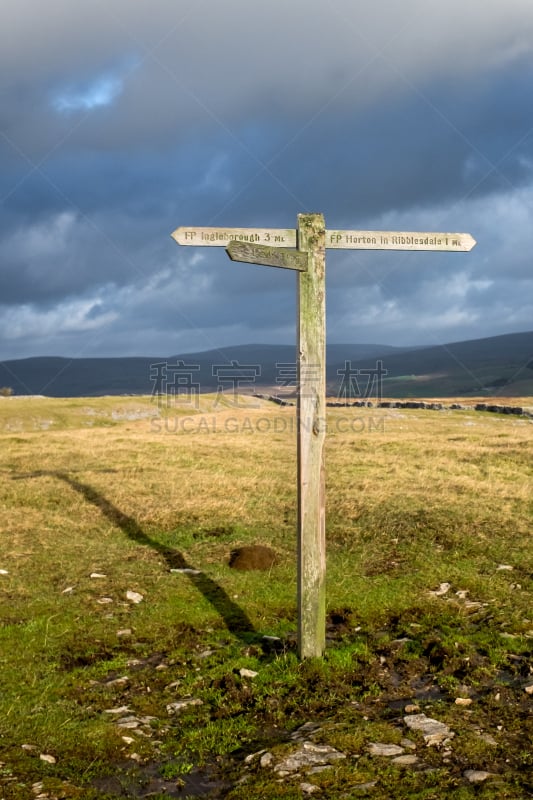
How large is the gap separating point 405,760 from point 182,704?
3159 mm

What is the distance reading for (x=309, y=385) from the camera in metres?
8.63

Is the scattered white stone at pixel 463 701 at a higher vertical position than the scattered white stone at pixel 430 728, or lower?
lower

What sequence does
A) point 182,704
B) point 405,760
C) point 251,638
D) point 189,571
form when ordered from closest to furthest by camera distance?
point 405,760, point 182,704, point 251,638, point 189,571

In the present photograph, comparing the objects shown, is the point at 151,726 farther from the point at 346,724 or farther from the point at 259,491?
the point at 259,491

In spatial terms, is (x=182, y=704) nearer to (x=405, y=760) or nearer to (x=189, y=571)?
(x=405, y=760)

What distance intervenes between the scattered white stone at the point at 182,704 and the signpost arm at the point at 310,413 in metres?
1.67

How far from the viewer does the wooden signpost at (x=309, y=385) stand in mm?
8625

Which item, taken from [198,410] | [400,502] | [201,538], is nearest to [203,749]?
[201,538]

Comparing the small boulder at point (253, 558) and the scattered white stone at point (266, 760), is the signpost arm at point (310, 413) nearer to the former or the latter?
the scattered white stone at point (266, 760)

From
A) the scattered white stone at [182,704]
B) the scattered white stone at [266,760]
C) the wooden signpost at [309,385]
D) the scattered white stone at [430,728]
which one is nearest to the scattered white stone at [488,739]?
the scattered white stone at [430,728]

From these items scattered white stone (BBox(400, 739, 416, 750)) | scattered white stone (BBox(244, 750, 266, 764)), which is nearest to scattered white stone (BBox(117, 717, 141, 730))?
scattered white stone (BBox(244, 750, 266, 764))

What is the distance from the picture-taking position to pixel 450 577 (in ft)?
41.7

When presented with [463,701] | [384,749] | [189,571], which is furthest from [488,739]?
[189,571]

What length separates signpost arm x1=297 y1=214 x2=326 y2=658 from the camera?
28.3 feet
